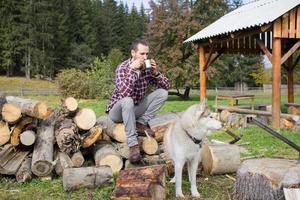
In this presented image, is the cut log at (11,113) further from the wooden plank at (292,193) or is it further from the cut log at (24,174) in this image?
the wooden plank at (292,193)

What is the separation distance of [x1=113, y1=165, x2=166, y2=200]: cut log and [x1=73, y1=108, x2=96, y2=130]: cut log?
5.26 ft

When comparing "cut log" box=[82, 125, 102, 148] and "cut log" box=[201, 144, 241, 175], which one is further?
"cut log" box=[82, 125, 102, 148]

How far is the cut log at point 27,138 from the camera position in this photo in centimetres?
650

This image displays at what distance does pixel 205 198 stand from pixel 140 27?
231ft

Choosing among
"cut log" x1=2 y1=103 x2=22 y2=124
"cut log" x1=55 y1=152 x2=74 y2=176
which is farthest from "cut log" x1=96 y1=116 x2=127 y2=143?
"cut log" x1=2 y1=103 x2=22 y2=124

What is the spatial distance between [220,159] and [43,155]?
2625 millimetres

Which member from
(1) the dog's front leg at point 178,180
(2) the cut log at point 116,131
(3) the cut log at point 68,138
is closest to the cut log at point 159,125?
(2) the cut log at point 116,131

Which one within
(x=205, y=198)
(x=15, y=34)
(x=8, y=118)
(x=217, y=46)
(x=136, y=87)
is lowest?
(x=205, y=198)

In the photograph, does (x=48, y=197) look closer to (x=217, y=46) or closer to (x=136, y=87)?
(x=136, y=87)

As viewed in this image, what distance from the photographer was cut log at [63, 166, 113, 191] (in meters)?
5.73

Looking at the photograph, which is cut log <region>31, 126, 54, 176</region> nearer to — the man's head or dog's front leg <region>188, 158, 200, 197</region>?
the man's head

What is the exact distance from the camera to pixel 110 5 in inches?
3019

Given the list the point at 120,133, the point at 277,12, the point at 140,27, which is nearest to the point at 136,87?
the point at 120,133

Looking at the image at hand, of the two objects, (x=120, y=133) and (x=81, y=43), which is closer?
(x=120, y=133)
